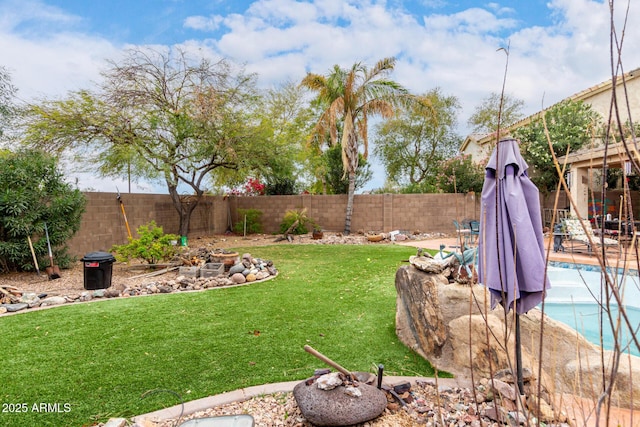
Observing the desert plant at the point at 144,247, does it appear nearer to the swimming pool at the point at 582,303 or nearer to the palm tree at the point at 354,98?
the palm tree at the point at 354,98

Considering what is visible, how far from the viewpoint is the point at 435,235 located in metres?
14.5

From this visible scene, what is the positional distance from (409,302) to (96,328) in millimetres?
3740

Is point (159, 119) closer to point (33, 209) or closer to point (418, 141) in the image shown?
point (33, 209)

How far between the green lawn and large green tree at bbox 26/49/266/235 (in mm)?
6743

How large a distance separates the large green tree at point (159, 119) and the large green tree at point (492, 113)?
16.2 m

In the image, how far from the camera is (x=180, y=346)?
406 centimetres

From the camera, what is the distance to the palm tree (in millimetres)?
13188

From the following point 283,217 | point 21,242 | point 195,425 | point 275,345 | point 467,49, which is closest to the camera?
point 195,425

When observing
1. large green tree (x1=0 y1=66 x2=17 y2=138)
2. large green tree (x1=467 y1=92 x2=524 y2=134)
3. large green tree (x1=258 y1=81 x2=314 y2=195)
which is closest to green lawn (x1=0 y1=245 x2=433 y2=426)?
large green tree (x1=258 y1=81 x2=314 y2=195)

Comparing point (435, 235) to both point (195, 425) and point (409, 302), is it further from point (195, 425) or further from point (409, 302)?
point (195, 425)

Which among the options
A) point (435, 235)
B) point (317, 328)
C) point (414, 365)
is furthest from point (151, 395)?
point (435, 235)

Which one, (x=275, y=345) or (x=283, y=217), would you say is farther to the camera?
(x=283, y=217)

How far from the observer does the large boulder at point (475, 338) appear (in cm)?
291

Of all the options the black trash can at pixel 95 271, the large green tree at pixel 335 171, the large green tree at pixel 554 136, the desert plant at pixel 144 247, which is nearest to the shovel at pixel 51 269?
the desert plant at pixel 144 247
